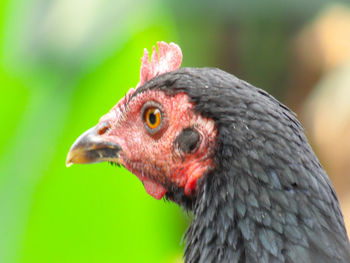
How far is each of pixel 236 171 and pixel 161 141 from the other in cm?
46

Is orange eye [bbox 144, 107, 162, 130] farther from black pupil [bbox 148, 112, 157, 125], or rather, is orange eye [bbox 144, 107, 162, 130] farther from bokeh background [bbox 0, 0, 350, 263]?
bokeh background [bbox 0, 0, 350, 263]

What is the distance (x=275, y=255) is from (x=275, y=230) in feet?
0.29

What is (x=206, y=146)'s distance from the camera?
8.24ft

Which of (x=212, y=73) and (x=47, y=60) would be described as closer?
(x=212, y=73)

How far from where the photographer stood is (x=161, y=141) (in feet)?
8.90

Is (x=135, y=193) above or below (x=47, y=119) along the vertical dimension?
below

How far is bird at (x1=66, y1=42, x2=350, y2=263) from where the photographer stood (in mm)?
2303

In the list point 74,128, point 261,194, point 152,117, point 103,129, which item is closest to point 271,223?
point 261,194

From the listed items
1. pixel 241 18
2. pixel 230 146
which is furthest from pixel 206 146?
pixel 241 18

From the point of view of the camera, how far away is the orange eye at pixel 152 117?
→ 272 centimetres

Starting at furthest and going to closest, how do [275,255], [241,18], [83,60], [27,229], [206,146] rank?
[241,18] < [83,60] < [27,229] < [206,146] < [275,255]

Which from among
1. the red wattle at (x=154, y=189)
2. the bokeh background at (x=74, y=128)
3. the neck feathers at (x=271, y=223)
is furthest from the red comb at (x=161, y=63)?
the bokeh background at (x=74, y=128)

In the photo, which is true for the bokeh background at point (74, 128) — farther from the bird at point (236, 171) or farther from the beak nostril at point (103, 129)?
the bird at point (236, 171)

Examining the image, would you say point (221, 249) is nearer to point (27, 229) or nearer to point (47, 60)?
point (27, 229)
